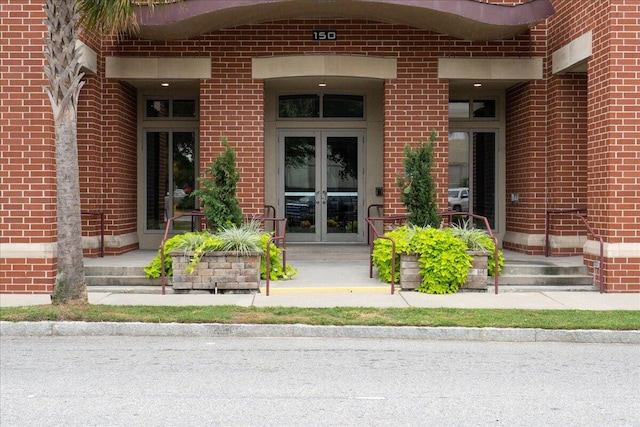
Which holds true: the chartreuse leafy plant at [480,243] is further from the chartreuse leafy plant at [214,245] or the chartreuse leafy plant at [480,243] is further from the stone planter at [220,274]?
the stone planter at [220,274]

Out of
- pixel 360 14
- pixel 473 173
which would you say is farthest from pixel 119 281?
pixel 473 173

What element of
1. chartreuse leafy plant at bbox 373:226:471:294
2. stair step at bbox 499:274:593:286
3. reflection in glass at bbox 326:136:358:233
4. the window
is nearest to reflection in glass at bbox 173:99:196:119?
the window

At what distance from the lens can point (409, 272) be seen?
1130 cm

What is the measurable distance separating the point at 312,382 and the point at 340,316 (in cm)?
269

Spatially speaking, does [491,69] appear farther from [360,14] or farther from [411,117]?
[360,14]

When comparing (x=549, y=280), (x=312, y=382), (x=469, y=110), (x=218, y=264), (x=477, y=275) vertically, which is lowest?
(x=312, y=382)

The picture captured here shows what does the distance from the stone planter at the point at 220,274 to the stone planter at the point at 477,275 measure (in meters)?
3.62

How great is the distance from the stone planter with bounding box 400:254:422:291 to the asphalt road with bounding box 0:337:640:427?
305 centimetres

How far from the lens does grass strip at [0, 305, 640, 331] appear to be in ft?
28.1

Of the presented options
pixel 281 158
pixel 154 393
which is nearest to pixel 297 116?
pixel 281 158

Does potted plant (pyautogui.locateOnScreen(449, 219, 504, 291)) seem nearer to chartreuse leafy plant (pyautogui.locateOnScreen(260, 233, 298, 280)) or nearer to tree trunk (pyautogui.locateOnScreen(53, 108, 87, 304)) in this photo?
chartreuse leafy plant (pyautogui.locateOnScreen(260, 233, 298, 280))

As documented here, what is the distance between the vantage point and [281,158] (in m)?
15.8

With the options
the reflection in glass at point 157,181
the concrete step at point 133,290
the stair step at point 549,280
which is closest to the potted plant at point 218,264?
the concrete step at point 133,290

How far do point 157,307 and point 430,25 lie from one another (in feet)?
27.3
